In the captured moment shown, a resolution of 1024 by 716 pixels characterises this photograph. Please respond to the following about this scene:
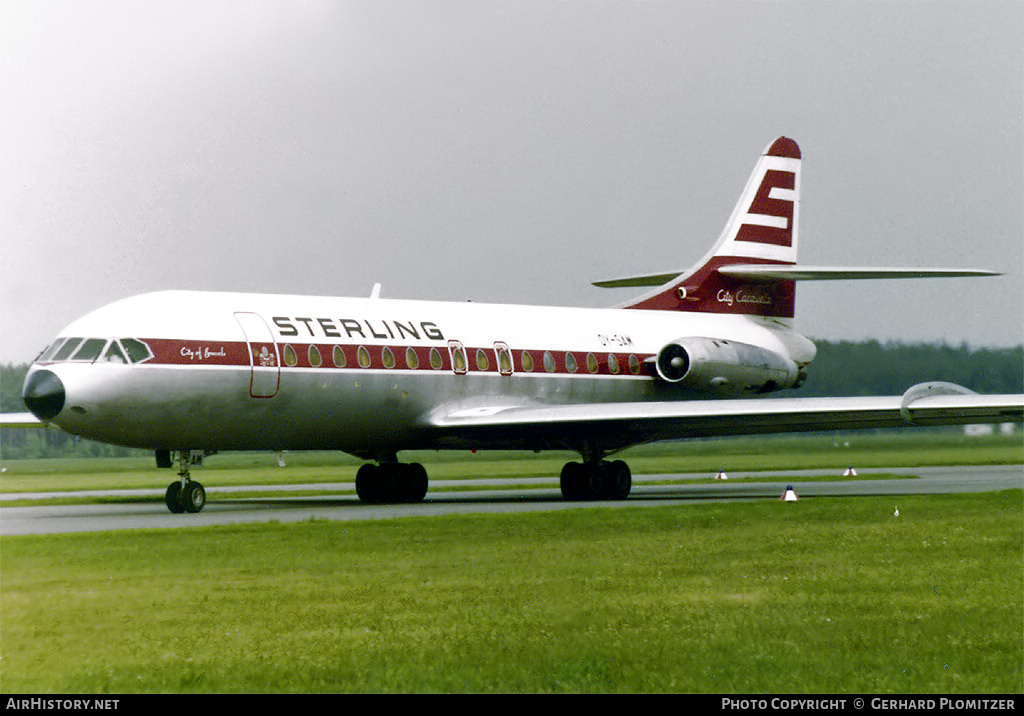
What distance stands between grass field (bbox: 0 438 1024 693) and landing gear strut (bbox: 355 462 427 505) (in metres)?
9.83

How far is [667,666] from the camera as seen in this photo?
8.73 meters

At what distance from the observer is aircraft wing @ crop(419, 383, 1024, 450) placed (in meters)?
24.5

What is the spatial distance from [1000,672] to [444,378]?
1858 centimetres

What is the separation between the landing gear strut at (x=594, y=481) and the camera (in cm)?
2767

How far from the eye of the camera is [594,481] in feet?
90.8

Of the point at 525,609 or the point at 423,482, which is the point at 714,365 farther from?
the point at 525,609

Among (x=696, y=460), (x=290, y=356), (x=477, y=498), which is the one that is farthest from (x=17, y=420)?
(x=696, y=460)

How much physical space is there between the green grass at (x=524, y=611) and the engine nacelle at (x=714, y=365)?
43.9ft

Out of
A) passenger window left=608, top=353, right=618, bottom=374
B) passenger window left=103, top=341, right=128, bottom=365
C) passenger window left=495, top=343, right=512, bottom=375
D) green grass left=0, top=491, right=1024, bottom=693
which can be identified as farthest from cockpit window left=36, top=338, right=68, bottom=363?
passenger window left=608, top=353, right=618, bottom=374

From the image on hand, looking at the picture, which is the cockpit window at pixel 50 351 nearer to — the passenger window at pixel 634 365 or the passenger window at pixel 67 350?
the passenger window at pixel 67 350

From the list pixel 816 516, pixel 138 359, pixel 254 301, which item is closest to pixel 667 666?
pixel 816 516

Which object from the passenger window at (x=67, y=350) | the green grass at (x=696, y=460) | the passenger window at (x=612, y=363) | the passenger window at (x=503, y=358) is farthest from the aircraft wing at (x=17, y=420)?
the passenger window at (x=612, y=363)

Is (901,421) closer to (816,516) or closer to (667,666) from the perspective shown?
(816,516)

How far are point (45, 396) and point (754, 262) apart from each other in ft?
59.1
